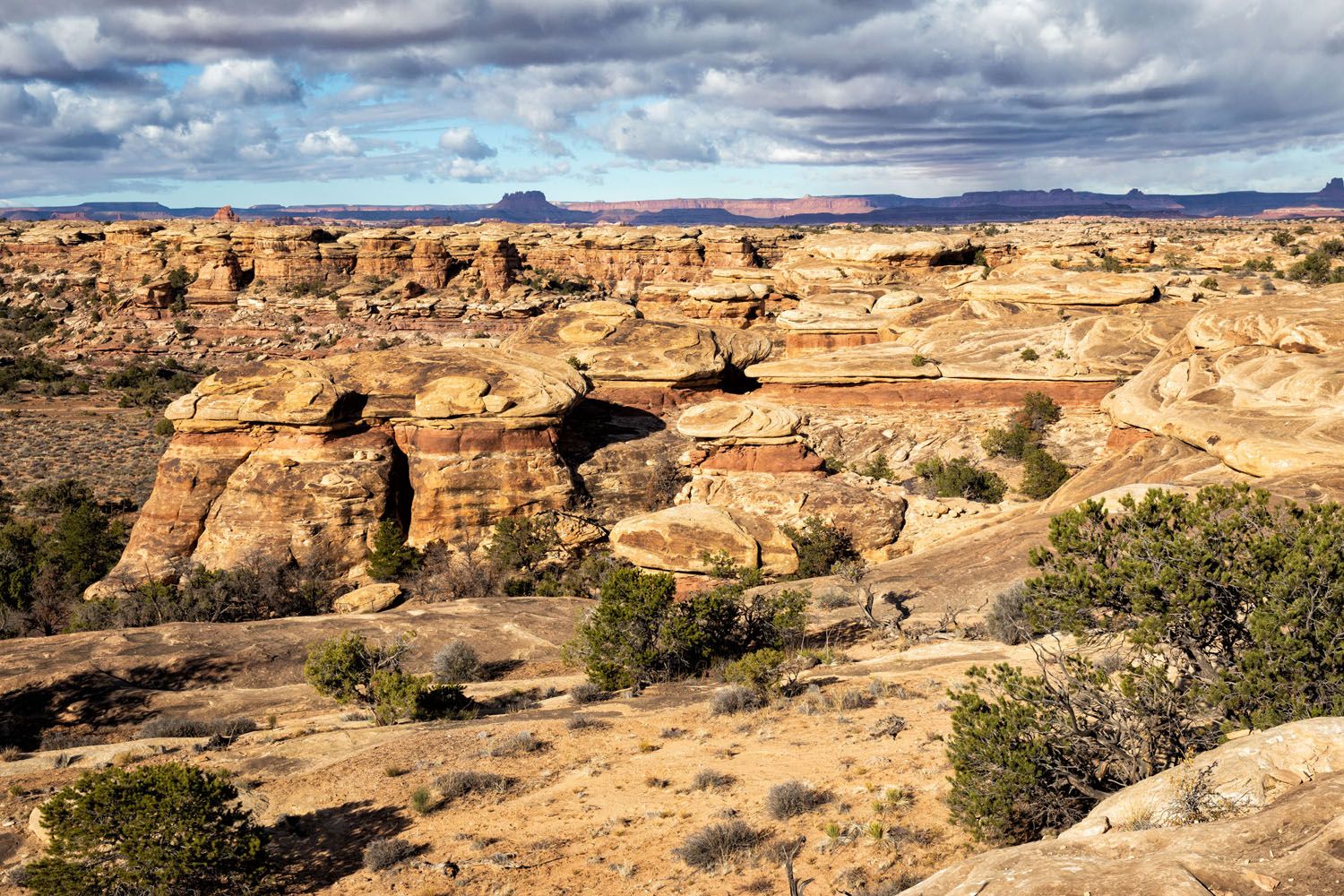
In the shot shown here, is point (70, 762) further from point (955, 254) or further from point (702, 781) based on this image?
point (955, 254)

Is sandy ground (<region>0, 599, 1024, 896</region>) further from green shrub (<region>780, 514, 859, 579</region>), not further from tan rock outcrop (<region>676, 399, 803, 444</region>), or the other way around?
tan rock outcrop (<region>676, 399, 803, 444</region>)

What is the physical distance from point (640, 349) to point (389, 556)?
11254 mm

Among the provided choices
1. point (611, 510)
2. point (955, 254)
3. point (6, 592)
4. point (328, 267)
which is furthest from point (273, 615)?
point (328, 267)

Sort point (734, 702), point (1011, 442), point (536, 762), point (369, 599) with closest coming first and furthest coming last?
point (536, 762)
point (734, 702)
point (369, 599)
point (1011, 442)

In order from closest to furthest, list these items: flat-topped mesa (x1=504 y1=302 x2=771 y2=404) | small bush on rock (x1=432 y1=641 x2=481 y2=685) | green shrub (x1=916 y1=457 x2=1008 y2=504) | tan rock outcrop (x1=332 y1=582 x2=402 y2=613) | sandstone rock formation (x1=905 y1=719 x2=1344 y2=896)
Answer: sandstone rock formation (x1=905 y1=719 x2=1344 y2=896) < small bush on rock (x1=432 y1=641 x2=481 y2=685) < tan rock outcrop (x1=332 y1=582 x2=402 y2=613) < green shrub (x1=916 y1=457 x2=1008 y2=504) < flat-topped mesa (x1=504 y1=302 x2=771 y2=404)

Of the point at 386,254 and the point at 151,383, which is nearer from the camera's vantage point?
the point at 151,383

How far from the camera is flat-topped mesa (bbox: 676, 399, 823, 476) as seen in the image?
75.2ft

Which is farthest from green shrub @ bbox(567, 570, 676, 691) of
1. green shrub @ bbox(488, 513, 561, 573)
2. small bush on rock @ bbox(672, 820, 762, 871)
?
green shrub @ bbox(488, 513, 561, 573)

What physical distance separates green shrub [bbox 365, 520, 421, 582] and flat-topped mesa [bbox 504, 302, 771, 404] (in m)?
9.01

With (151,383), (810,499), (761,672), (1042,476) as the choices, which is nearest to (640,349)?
(810,499)

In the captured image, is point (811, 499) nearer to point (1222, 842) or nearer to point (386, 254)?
point (1222, 842)

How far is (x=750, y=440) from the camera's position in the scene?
75.5 ft

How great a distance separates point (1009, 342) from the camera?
89.3 feet

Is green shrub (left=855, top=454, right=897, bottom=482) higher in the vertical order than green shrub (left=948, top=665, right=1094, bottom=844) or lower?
lower
